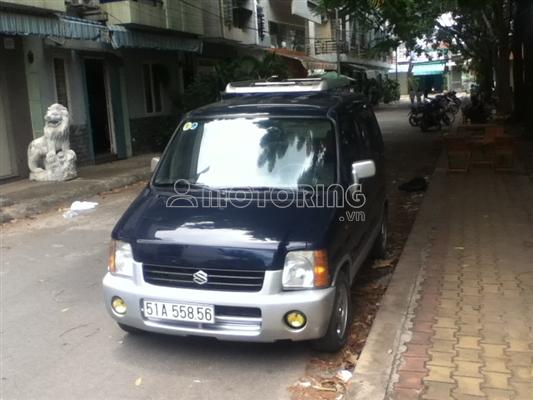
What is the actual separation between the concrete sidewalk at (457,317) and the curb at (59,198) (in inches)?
239

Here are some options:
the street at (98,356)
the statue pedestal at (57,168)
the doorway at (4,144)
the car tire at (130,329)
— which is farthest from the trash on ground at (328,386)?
the doorway at (4,144)

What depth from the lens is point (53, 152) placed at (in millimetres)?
11992

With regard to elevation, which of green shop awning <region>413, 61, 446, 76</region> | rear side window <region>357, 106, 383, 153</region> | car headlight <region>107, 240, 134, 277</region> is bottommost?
car headlight <region>107, 240, 134, 277</region>

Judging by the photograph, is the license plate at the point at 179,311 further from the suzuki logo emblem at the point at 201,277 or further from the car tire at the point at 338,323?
the car tire at the point at 338,323

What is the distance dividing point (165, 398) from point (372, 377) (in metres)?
1.26

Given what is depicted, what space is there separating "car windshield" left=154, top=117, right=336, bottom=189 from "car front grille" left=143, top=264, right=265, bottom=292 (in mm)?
877

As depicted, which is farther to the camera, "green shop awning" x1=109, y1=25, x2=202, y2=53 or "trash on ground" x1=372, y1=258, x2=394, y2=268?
"green shop awning" x1=109, y1=25, x2=202, y2=53

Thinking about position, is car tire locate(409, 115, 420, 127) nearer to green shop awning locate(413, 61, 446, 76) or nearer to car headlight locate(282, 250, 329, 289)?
car headlight locate(282, 250, 329, 289)

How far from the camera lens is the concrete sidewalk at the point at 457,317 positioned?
3.50m

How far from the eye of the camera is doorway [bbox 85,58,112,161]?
628 inches

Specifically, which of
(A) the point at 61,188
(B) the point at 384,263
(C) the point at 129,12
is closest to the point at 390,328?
(B) the point at 384,263

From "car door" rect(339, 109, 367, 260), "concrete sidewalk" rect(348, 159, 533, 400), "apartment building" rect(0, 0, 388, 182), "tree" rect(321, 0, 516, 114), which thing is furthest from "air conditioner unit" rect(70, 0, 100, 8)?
"car door" rect(339, 109, 367, 260)

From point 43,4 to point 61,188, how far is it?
3743mm

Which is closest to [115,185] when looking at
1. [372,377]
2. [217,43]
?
[372,377]
